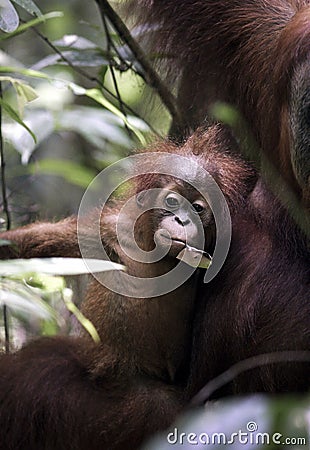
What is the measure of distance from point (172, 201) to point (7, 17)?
0.60 m

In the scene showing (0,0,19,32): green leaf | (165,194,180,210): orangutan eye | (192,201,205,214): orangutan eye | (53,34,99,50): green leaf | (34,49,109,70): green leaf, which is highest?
(53,34,99,50): green leaf

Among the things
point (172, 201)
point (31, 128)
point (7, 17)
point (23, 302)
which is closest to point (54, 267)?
point (23, 302)

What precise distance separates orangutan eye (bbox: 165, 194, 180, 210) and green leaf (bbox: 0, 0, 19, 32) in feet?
1.83

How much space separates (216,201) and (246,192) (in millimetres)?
206

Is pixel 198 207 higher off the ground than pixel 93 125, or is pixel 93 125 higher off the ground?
pixel 93 125

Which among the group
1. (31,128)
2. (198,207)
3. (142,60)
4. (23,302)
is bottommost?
(23,302)

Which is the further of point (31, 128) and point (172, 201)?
point (31, 128)

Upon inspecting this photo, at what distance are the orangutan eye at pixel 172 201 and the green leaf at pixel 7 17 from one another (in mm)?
559

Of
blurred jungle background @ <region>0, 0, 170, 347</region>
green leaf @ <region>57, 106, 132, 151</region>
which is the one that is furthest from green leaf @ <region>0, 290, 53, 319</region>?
green leaf @ <region>57, 106, 132, 151</region>

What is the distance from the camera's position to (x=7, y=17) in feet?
6.44

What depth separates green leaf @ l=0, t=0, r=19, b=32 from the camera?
1.95 meters

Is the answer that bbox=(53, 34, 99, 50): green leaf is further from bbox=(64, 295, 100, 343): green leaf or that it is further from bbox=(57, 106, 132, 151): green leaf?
bbox=(64, 295, 100, 343): green leaf

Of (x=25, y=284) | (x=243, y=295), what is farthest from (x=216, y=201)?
(x=25, y=284)

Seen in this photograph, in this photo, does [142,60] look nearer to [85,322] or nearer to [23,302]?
[85,322]
